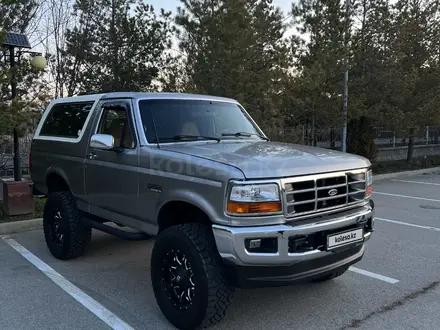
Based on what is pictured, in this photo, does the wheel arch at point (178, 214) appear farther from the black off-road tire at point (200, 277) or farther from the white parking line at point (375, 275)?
the white parking line at point (375, 275)

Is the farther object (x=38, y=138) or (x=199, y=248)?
(x=38, y=138)

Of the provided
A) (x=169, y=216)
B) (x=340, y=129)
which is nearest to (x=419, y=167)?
(x=340, y=129)

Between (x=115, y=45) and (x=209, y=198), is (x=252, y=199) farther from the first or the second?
(x=115, y=45)

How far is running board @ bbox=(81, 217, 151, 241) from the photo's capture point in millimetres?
4395

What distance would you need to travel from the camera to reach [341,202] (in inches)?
150

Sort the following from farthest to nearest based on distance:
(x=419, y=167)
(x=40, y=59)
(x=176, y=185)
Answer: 1. (x=419, y=167)
2. (x=40, y=59)
3. (x=176, y=185)

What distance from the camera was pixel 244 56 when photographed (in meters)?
10.3

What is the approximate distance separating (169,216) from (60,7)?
12.5 meters

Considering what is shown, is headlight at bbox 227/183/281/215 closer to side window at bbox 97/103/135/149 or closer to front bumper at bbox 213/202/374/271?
front bumper at bbox 213/202/374/271

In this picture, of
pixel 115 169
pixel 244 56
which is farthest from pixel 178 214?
pixel 244 56

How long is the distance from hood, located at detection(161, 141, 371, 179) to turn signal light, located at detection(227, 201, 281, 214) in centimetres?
22

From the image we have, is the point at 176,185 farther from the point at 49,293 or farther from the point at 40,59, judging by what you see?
the point at 40,59

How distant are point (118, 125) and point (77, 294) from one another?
1867 millimetres

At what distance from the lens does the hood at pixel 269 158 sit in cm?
333
